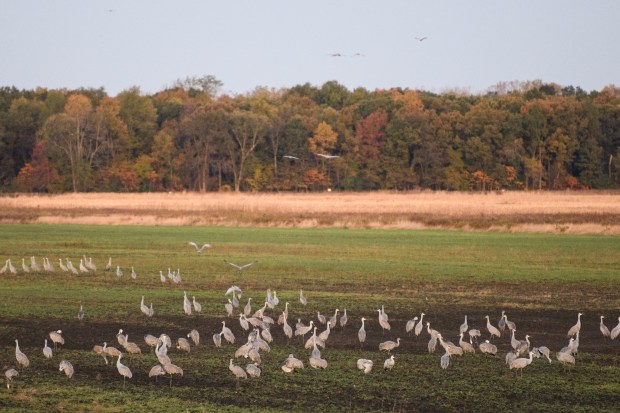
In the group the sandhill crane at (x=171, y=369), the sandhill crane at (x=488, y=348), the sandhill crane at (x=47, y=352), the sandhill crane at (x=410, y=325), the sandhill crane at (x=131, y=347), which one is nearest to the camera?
the sandhill crane at (x=171, y=369)

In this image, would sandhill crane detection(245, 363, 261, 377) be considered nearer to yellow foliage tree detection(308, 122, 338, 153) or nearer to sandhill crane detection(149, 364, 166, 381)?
sandhill crane detection(149, 364, 166, 381)

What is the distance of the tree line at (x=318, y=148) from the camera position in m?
97.5

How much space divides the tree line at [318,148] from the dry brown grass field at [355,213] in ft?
70.7

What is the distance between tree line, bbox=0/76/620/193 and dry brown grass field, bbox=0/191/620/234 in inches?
848

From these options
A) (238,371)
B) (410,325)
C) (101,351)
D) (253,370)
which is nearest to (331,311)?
(410,325)

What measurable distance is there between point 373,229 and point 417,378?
36.3m

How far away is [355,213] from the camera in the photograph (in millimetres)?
61031

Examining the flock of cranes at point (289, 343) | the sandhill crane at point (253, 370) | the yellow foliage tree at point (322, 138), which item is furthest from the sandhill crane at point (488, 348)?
the yellow foliage tree at point (322, 138)

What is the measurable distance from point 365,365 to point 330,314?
21.4 ft

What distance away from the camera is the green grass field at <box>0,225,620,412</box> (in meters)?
13.5

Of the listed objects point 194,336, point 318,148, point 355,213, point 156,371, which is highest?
point 318,148

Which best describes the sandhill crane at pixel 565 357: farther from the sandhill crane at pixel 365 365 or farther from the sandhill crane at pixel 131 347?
the sandhill crane at pixel 131 347

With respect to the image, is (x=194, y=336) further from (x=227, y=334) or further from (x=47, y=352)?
(x=47, y=352)

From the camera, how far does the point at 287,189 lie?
329 feet
